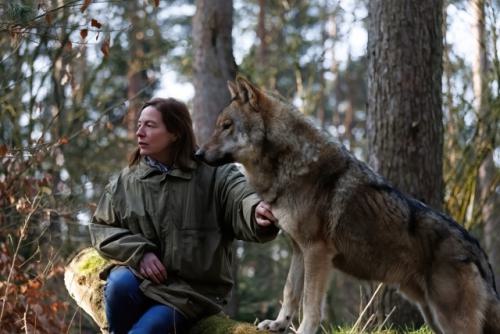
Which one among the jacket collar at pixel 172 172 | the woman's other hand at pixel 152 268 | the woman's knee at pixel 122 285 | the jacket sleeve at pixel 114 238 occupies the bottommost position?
the woman's knee at pixel 122 285

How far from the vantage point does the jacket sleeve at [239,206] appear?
Result: 4379 millimetres

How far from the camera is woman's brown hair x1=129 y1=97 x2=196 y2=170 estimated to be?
14.8 feet

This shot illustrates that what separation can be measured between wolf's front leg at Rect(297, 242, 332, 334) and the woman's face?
1.16 metres

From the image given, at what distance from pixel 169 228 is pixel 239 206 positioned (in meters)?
0.47

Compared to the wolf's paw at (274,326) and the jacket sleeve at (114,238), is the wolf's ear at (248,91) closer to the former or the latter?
the jacket sleeve at (114,238)

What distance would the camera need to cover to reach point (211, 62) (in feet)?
36.2

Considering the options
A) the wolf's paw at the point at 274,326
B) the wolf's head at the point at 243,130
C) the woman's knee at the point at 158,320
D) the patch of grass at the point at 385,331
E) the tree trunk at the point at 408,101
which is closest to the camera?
the woman's knee at the point at 158,320

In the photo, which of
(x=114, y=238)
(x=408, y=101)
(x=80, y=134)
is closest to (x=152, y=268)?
(x=114, y=238)

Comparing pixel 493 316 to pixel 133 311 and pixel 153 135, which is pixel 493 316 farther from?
pixel 153 135

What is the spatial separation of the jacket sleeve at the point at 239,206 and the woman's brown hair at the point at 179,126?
0.84 feet

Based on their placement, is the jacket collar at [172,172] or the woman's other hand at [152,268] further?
the jacket collar at [172,172]

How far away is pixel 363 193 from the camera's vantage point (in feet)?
15.1

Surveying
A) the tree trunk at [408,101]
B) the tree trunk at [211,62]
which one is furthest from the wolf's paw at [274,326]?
the tree trunk at [211,62]

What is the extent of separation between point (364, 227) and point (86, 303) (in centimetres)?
224
